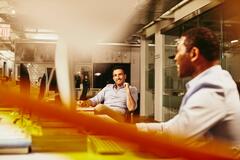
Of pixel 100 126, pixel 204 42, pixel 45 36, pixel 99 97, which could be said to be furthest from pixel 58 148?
pixel 99 97

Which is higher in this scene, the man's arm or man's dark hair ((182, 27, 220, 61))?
man's dark hair ((182, 27, 220, 61))

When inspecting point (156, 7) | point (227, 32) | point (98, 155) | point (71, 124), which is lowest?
point (98, 155)

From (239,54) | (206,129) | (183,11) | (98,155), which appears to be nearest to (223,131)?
(206,129)

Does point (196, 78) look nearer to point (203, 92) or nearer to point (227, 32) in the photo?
point (203, 92)

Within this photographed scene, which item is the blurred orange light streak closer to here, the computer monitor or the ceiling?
the computer monitor

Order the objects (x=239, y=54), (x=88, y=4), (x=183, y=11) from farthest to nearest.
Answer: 1. (x=183, y=11)
2. (x=239, y=54)
3. (x=88, y=4)

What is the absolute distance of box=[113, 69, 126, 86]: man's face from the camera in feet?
4.27

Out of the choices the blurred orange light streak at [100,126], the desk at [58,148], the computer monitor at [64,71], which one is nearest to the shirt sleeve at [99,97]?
the desk at [58,148]

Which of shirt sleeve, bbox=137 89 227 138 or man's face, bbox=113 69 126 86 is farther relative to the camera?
man's face, bbox=113 69 126 86

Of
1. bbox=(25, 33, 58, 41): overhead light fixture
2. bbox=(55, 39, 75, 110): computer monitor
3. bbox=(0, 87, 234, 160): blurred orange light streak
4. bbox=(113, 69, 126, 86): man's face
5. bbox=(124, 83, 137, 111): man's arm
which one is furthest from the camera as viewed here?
bbox=(124, 83, 137, 111): man's arm

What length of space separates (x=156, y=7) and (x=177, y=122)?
6.52ft

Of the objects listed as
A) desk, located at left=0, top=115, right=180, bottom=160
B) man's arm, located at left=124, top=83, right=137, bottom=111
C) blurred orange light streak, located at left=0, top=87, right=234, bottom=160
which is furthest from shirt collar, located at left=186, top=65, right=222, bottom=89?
man's arm, located at left=124, top=83, right=137, bottom=111

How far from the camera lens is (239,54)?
2146 millimetres

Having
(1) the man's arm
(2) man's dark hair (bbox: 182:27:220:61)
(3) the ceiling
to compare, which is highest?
(3) the ceiling
